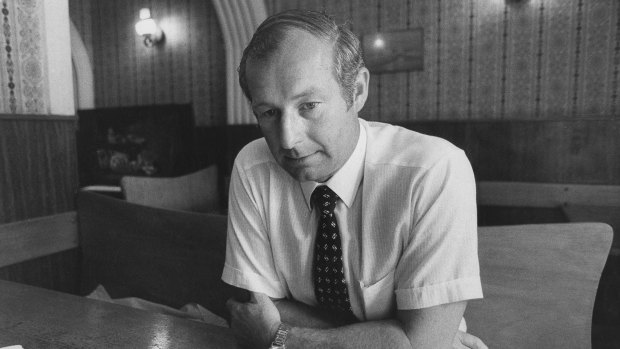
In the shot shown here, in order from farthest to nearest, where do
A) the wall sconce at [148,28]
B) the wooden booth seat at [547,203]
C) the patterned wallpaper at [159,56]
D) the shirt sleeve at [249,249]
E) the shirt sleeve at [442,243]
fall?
the wall sconce at [148,28] < the patterned wallpaper at [159,56] < the wooden booth seat at [547,203] < the shirt sleeve at [249,249] < the shirt sleeve at [442,243]

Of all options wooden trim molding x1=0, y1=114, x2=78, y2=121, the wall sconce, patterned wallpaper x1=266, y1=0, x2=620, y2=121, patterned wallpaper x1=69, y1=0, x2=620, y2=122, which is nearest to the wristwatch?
wooden trim molding x1=0, y1=114, x2=78, y2=121

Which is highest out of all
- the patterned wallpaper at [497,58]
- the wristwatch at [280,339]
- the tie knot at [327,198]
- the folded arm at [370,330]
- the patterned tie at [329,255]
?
the patterned wallpaper at [497,58]

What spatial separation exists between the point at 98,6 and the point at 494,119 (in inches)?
200

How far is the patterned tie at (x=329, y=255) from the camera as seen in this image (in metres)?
1.24

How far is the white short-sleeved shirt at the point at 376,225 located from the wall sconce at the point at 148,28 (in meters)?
4.80

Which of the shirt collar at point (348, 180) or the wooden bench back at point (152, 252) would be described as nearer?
the shirt collar at point (348, 180)

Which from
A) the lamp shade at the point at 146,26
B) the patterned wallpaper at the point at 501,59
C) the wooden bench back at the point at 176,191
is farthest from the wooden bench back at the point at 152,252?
the lamp shade at the point at 146,26

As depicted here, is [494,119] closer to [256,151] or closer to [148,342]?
[256,151]

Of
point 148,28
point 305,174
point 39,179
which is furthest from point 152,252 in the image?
point 148,28

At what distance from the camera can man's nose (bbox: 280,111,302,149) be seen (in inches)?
44.4

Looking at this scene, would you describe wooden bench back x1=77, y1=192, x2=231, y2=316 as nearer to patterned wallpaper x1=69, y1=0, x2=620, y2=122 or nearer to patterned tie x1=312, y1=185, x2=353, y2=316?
patterned tie x1=312, y1=185, x2=353, y2=316

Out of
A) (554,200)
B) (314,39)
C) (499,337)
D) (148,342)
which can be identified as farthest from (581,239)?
(554,200)

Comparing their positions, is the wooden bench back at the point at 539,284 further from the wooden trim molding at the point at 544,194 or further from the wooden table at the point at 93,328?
the wooden trim molding at the point at 544,194

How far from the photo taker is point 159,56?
577cm
